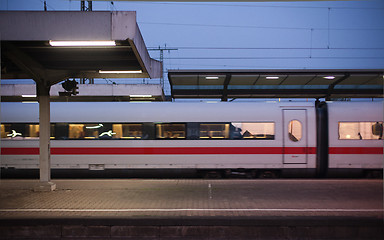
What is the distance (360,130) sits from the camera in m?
10.5

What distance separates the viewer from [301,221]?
5.57 meters

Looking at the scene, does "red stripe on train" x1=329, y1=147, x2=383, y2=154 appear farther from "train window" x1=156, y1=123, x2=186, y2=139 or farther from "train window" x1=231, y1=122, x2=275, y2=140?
"train window" x1=156, y1=123, x2=186, y2=139

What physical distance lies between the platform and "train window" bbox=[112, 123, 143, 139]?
2.09 meters

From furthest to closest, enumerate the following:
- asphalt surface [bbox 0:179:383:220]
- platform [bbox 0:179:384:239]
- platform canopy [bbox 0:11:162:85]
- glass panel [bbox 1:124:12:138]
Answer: glass panel [bbox 1:124:12:138], asphalt surface [bbox 0:179:383:220], platform canopy [bbox 0:11:162:85], platform [bbox 0:179:384:239]

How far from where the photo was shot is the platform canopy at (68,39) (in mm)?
5886

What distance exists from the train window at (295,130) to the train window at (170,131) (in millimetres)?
3638

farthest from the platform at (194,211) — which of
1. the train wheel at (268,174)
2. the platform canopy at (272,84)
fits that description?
the platform canopy at (272,84)

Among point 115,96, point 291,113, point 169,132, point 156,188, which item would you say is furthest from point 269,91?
point 115,96

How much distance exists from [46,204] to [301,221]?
5449 mm

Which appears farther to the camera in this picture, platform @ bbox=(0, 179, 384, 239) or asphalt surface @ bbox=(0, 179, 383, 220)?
asphalt surface @ bbox=(0, 179, 383, 220)

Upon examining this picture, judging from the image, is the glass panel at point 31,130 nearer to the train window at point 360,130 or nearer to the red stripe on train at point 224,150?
the red stripe on train at point 224,150

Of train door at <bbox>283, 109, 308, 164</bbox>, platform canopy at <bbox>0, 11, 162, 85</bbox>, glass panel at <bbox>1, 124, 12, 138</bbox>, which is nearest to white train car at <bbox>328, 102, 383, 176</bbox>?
train door at <bbox>283, 109, 308, 164</bbox>

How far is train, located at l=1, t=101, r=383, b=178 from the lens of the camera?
34.3 feet

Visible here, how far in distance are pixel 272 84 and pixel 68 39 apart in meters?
9.97
